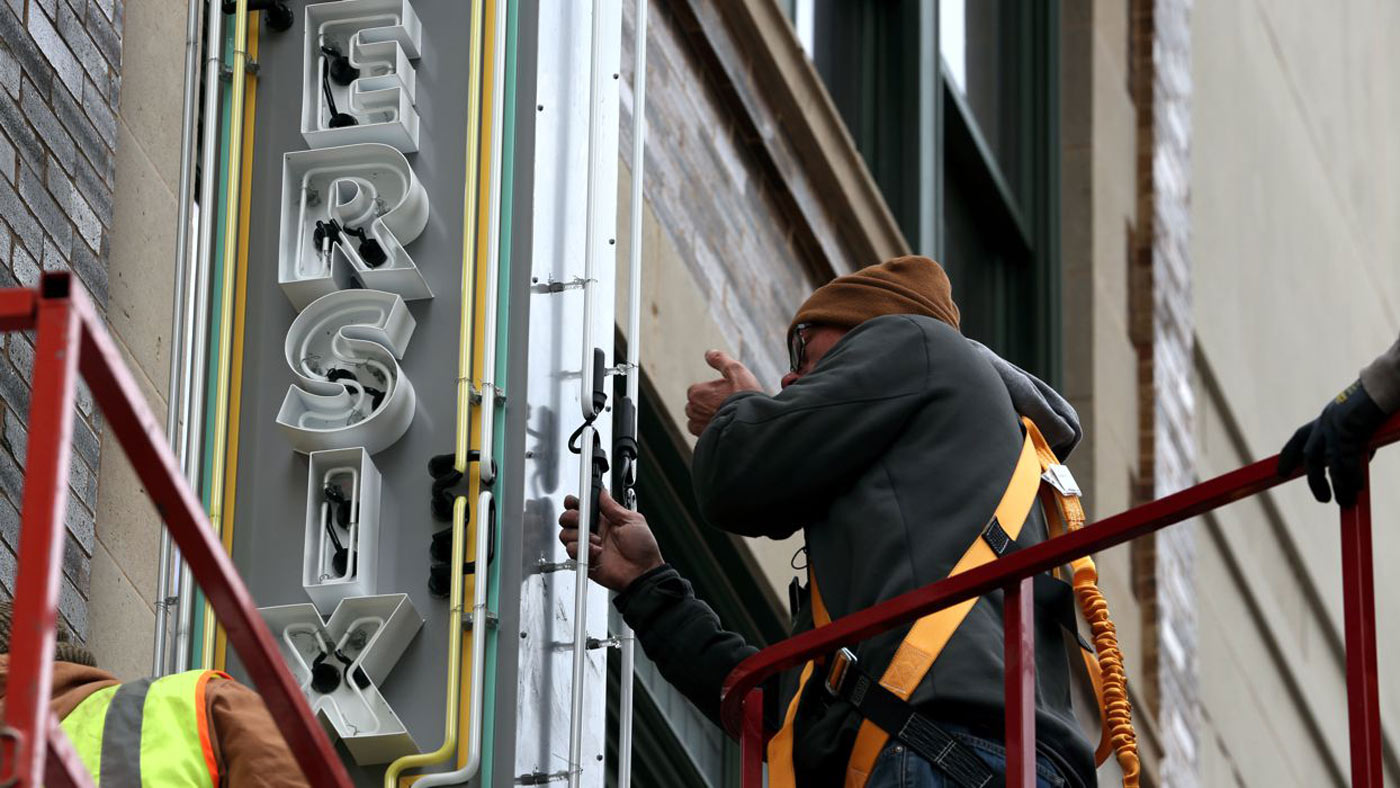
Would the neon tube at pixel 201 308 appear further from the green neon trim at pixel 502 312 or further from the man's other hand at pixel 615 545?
the man's other hand at pixel 615 545

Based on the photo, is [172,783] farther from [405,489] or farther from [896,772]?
[405,489]

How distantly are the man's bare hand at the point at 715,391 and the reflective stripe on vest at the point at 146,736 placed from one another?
4.78 feet

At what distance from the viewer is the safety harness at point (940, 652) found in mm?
5730

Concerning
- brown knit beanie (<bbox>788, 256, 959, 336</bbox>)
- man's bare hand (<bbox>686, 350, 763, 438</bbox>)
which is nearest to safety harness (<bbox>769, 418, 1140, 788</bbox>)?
brown knit beanie (<bbox>788, 256, 959, 336</bbox>)

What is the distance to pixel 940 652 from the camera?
5.86 m

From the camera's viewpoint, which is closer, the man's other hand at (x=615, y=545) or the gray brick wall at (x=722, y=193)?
the man's other hand at (x=615, y=545)

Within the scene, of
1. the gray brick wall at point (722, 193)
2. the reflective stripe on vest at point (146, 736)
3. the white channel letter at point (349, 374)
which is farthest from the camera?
the gray brick wall at point (722, 193)

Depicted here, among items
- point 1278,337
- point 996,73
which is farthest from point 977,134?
point 1278,337

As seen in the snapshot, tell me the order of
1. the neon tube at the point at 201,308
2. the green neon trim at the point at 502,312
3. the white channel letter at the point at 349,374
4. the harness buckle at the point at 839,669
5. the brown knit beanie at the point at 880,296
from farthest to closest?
the white channel letter at the point at 349,374 < the neon tube at the point at 201,308 < the green neon trim at the point at 502,312 < the brown knit beanie at the point at 880,296 < the harness buckle at the point at 839,669

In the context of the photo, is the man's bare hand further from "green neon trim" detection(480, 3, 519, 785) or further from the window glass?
the window glass

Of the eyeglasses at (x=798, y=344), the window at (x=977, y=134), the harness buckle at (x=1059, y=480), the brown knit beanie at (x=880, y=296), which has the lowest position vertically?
the harness buckle at (x=1059, y=480)

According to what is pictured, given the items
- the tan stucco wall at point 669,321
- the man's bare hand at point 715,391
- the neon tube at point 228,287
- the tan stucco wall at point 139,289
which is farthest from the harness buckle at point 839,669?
the tan stucco wall at point 669,321

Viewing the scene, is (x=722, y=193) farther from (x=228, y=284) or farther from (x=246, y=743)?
(x=246, y=743)

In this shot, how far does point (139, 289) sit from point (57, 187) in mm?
515
